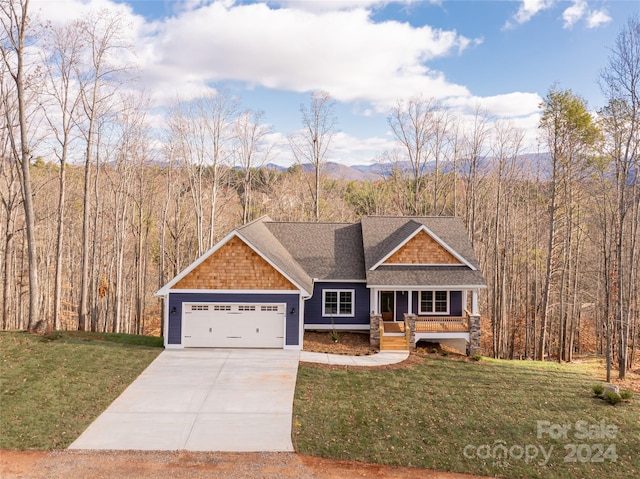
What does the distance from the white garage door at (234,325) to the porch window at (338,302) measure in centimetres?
340

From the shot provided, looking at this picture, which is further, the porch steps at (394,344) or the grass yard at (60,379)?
the porch steps at (394,344)

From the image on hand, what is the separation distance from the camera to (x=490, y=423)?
1352 centimetres

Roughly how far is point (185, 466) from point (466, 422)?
8332mm

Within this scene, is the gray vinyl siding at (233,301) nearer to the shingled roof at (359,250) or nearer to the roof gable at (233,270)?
the roof gable at (233,270)

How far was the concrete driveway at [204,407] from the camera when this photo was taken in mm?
11844

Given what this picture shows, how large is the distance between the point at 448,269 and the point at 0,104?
23.6 m

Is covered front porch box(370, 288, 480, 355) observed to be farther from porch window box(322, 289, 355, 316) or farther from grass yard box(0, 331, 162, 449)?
grass yard box(0, 331, 162, 449)

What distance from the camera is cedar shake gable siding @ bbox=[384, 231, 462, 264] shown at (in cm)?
2202

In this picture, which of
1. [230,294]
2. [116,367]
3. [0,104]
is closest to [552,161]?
[230,294]

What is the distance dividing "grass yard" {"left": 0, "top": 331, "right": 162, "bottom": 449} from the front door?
36.2 feet

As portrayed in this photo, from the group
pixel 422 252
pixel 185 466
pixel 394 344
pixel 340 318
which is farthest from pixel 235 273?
pixel 185 466

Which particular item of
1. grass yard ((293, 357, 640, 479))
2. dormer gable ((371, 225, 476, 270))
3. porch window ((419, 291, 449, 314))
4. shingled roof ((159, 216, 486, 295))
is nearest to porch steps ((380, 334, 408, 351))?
grass yard ((293, 357, 640, 479))

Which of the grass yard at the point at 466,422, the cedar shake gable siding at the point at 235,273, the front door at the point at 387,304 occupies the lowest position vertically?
the grass yard at the point at 466,422

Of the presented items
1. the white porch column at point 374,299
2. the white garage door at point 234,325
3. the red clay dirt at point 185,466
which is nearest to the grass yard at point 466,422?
the red clay dirt at point 185,466
